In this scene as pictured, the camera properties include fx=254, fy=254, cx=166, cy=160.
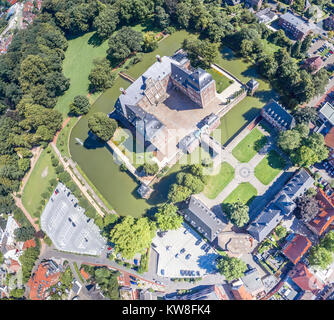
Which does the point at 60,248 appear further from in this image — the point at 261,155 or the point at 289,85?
the point at 289,85

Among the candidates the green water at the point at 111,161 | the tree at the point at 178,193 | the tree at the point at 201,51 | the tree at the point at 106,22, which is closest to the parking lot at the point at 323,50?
the tree at the point at 201,51

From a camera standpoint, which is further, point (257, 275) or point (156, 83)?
point (156, 83)

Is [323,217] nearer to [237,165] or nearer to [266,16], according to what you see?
[237,165]

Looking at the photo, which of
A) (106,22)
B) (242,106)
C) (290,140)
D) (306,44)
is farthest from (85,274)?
(306,44)

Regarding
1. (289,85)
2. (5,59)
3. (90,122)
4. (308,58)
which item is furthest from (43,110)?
(308,58)

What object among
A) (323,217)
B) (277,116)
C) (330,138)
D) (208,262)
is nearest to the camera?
(323,217)
